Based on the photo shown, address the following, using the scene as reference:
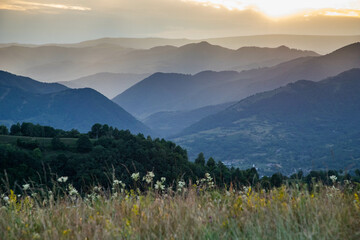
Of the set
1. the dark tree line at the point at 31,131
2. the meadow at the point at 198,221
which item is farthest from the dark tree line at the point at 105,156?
the meadow at the point at 198,221

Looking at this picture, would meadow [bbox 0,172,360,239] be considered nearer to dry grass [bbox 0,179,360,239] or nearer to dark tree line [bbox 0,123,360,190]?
dry grass [bbox 0,179,360,239]

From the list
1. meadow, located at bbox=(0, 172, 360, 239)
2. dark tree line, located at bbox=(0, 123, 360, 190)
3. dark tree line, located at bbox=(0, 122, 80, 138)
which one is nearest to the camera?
meadow, located at bbox=(0, 172, 360, 239)

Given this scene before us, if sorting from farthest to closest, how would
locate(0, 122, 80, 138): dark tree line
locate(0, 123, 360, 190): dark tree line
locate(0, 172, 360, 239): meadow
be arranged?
locate(0, 122, 80, 138): dark tree line → locate(0, 123, 360, 190): dark tree line → locate(0, 172, 360, 239): meadow

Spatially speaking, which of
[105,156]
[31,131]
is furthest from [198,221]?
[31,131]

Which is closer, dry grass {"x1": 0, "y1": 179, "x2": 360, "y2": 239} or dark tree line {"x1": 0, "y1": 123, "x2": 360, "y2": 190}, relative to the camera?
dry grass {"x1": 0, "y1": 179, "x2": 360, "y2": 239}

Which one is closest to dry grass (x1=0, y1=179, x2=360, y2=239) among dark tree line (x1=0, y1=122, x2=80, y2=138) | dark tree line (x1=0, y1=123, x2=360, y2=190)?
dark tree line (x1=0, y1=123, x2=360, y2=190)

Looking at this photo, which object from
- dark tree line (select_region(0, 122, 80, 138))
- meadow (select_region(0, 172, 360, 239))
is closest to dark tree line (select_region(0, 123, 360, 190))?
dark tree line (select_region(0, 122, 80, 138))

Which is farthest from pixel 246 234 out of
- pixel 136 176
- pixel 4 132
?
pixel 4 132

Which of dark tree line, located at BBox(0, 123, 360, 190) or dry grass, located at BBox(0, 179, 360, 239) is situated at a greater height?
dry grass, located at BBox(0, 179, 360, 239)

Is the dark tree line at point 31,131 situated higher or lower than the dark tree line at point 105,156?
higher

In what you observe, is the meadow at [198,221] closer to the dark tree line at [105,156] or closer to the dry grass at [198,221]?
the dry grass at [198,221]

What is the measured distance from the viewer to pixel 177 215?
6.00 meters

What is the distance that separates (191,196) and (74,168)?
95.2 meters

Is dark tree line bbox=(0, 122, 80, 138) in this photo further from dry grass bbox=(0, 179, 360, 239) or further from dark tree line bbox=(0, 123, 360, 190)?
dry grass bbox=(0, 179, 360, 239)
